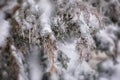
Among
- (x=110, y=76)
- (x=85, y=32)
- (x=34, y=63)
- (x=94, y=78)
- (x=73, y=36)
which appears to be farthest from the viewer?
(x=110, y=76)

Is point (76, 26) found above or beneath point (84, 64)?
beneath

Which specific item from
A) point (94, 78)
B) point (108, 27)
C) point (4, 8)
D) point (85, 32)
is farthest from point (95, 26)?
point (108, 27)

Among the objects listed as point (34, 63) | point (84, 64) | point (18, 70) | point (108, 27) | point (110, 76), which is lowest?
point (18, 70)

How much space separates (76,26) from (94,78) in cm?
79

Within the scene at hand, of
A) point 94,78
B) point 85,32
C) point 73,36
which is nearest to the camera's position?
point 85,32

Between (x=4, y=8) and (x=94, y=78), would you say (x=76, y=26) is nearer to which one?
(x=4, y=8)

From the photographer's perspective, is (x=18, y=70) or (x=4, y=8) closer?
(x=18, y=70)

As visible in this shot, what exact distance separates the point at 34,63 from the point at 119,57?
125 centimetres

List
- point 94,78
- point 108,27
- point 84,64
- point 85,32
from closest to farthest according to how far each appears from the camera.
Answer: point 85,32, point 84,64, point 94,78, point 108,27

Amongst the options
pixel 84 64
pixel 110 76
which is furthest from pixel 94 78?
pixel 110 76

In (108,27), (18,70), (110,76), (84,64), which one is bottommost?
(18,70)

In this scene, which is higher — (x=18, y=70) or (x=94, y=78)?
(x=94, y=78)

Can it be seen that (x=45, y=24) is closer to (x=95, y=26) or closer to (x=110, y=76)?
(x=95, y=26)

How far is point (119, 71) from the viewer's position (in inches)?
99.2
